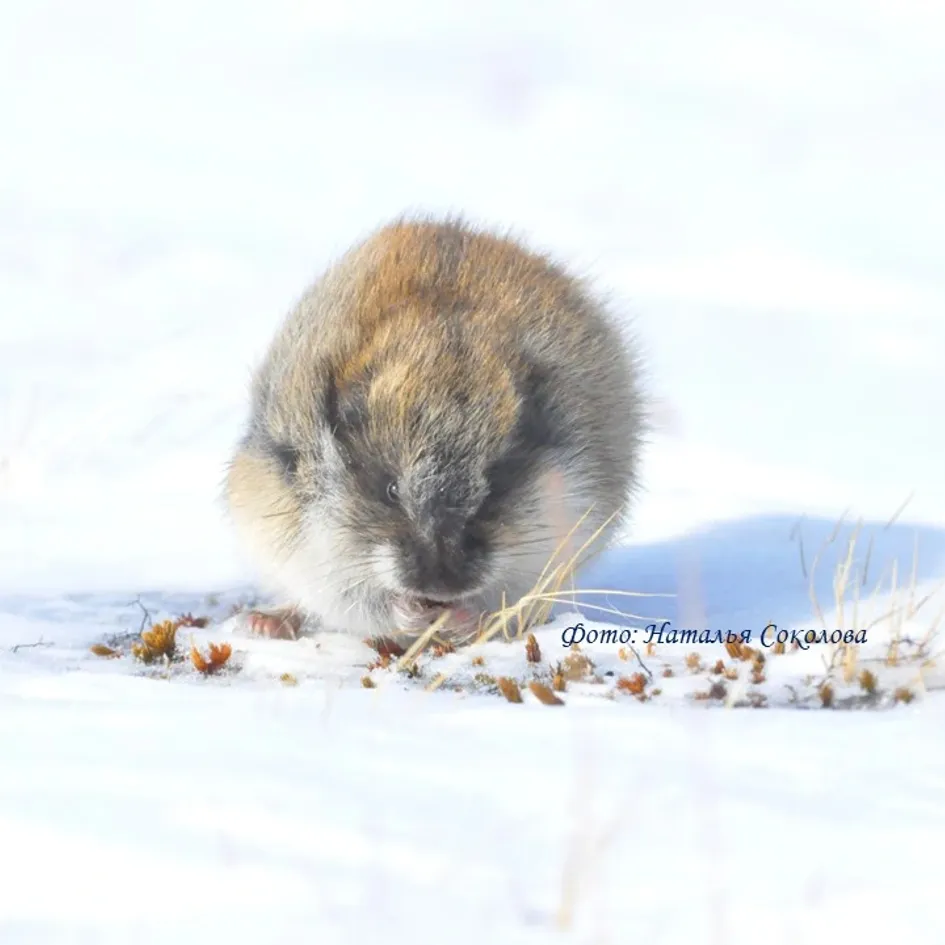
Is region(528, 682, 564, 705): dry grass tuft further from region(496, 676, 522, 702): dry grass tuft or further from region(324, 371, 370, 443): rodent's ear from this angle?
region(324, 371, 370, 443): rodent's ear

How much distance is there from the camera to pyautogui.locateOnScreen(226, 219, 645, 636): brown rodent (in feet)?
19.6

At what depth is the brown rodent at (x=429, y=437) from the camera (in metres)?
5.99

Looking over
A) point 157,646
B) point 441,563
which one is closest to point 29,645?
point 157,646

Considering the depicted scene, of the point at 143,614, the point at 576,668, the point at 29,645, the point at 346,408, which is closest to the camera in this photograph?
the point at 576,668

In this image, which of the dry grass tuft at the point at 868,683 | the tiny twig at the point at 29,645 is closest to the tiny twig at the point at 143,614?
the tiny twig at the point at 29,645

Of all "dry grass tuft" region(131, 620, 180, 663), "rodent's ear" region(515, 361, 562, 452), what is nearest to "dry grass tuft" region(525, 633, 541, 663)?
"rodent's ear" region(515, 361, 562, 452)

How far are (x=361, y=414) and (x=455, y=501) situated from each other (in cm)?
65

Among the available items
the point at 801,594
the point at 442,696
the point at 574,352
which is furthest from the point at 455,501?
the point at 801,594

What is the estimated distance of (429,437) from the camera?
5.96m

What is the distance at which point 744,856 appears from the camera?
3242 millimetres

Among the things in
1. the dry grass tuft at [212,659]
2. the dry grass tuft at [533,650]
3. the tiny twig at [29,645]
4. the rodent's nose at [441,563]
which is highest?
the rodent's nose at [441,563]

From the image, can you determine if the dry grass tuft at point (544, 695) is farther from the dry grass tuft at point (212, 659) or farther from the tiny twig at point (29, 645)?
the tiny twig at point (29, 645)

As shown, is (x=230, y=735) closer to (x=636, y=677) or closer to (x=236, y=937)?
(x=236, y=937)

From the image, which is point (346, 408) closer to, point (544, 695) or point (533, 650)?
point (533, 650)
